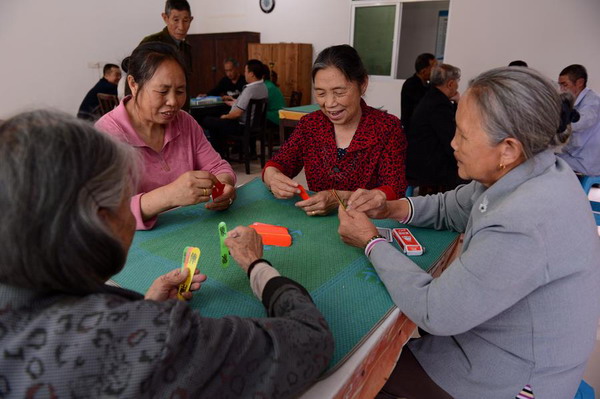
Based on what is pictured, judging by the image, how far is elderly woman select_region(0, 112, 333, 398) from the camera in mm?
520

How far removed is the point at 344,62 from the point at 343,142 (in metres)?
0.38

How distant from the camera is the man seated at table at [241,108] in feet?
17.6

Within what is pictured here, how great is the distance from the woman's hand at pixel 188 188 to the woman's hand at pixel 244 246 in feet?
1.24

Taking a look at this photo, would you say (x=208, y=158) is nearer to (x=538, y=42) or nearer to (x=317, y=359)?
(x=317, y=359)

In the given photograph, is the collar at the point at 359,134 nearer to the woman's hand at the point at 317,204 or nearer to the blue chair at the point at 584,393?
the woman's hand at the point at 317,204

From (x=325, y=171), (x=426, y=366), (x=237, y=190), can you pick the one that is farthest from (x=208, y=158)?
(x=426, y=366)

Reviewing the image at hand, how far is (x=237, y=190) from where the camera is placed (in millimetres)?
1907

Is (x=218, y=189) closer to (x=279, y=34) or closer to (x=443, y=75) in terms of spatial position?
(x=443, y=75)

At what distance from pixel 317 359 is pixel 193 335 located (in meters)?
0.25

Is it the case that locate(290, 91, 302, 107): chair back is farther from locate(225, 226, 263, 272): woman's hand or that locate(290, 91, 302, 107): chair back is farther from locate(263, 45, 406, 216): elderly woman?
locate(225, 226, 263, 272): woman's hand

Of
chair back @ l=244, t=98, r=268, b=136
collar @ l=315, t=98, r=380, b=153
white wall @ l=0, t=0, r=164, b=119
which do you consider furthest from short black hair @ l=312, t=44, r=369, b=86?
white wall @ l=0, t=0, r=164, b=119

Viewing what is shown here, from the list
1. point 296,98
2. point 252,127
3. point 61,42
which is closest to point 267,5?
point 296,98

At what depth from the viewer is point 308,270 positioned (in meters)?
1.16

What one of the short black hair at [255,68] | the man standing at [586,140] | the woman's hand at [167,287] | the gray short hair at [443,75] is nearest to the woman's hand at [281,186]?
the woman's hand at [167,287]
